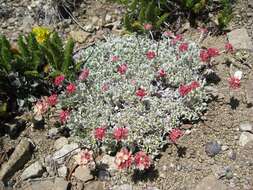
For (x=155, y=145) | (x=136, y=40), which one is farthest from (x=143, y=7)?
(x=155, y=145)

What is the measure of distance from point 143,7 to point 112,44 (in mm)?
629

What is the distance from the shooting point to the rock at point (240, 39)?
5.30 metres

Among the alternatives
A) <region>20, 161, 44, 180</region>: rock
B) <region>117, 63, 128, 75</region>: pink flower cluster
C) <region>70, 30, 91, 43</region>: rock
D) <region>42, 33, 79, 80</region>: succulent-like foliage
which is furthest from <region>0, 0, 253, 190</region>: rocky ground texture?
<region>70, 30, 91, 43</region>: rock

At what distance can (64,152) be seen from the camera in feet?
15.2

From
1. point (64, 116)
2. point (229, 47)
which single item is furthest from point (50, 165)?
point (229, 47)

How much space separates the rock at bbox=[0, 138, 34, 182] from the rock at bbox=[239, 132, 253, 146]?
85.2 inches

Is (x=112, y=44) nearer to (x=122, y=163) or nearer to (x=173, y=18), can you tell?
(x=173, y=18)

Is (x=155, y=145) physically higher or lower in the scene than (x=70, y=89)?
lower

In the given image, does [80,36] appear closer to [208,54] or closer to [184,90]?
[208,54]

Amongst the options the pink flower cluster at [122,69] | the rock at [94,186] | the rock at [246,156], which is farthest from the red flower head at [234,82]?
the rock at [94,186]

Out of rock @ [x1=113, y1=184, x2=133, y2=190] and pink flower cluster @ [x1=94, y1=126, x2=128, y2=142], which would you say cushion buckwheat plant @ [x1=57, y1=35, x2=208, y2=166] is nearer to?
pink flower cluster @ [x1=94, y1=126, x2=128, y2=142]

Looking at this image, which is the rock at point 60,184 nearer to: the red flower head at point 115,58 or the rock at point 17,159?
the rock at point 17,159

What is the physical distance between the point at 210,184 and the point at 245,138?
2.08 ft

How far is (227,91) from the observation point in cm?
488
